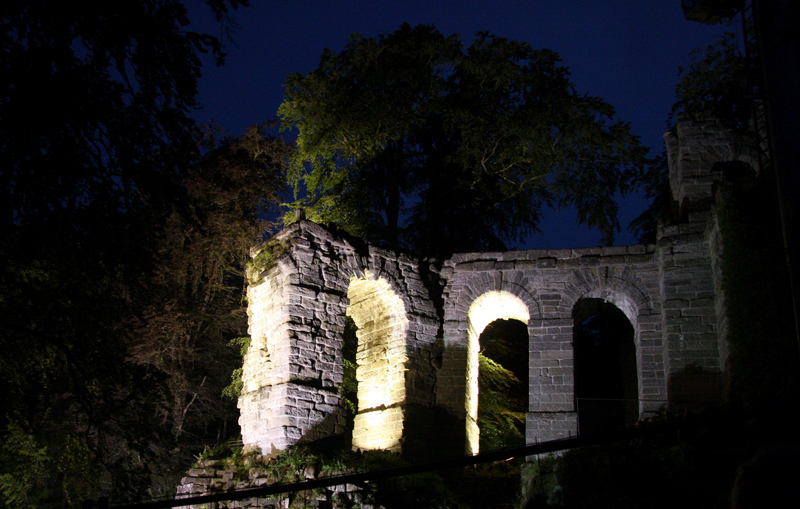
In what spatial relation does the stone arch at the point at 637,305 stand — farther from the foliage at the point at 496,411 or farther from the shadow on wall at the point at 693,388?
the foliage at the point at 496,411

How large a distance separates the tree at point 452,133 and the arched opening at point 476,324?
206 inches

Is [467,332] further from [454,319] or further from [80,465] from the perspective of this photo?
[80,465]

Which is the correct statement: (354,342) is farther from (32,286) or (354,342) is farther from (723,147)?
(32,286)

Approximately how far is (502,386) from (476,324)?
519cm

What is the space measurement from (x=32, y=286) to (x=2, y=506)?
9.24 m

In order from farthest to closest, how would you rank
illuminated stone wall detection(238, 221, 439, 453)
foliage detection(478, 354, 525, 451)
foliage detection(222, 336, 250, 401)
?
foliage detection(478, 354, 525, 451) < foliage detection(222, 336, 250, 401) < illuminated stone wall detection(238, 221, 439, 453)

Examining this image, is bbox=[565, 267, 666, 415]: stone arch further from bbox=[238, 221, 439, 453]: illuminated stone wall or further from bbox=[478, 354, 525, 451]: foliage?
bbox=[478, 354, 525, 451]: foliage

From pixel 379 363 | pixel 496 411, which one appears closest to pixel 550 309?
pixel 379 363

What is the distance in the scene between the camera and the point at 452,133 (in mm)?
22188

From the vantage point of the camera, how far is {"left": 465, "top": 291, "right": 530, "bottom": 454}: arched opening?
563 inches

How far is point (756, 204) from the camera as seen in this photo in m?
11.9

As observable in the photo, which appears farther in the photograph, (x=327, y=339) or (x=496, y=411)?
(x=496, y=411)

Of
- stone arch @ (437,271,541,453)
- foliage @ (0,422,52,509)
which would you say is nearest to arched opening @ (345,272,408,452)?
stone arch @ (437,271,541,453)

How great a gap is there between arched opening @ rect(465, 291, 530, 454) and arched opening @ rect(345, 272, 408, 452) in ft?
4.69
